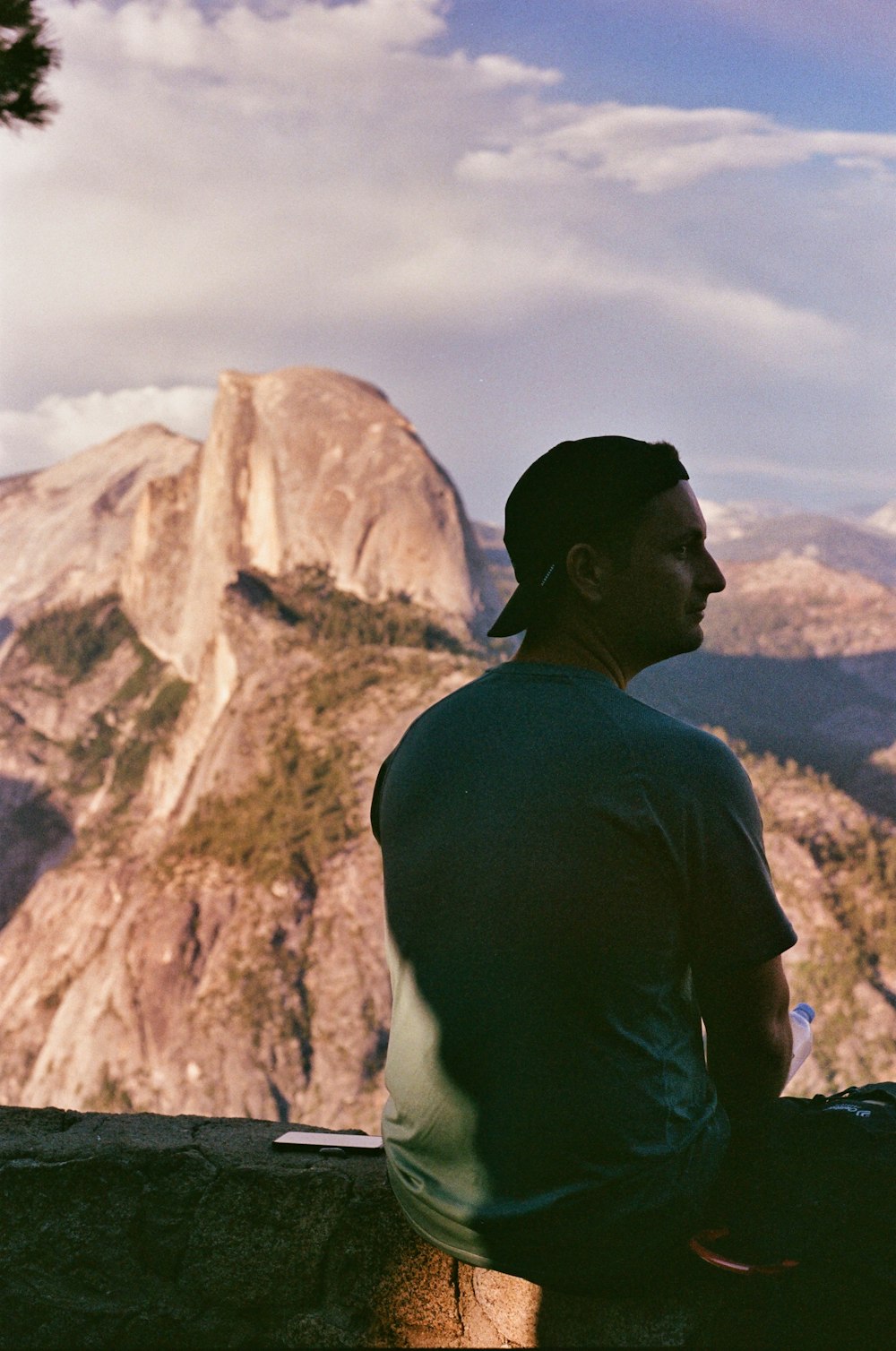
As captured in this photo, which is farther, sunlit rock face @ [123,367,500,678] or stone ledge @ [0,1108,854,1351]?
sunlit rock face @ [123,367,500,678]

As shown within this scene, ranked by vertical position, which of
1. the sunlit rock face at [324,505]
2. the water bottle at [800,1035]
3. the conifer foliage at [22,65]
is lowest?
the sunlit rock face at [324,505]

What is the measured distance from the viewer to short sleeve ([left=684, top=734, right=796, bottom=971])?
2.05 metres

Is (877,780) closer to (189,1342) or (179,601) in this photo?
(179,601)

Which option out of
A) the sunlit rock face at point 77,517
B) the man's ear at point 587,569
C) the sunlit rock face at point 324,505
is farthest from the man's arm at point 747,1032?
the sunlit rock face at point 77,517

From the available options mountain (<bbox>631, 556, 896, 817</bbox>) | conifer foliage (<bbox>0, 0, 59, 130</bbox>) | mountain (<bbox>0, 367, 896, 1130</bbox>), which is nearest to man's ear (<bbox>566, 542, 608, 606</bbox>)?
conifer foliage (<bbox>0, 0, 59, 130</bbox>)

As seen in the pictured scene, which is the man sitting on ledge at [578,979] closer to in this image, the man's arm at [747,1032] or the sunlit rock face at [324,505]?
the man's arm at [747,1032]

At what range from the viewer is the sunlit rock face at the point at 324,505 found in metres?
91.9

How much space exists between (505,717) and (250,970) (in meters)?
68.1

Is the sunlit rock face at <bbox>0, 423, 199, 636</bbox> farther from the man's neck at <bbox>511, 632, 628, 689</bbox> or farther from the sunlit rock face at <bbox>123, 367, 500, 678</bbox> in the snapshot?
the man's neck at <bbox>511, 632, 628, 689</bbox>

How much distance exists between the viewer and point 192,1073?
211 feet

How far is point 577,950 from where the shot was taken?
6.72 feet

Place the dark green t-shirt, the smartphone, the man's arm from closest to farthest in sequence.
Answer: the dark green t-shirt < the man's arm < the smartphone

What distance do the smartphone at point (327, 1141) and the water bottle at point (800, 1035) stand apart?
115 cm

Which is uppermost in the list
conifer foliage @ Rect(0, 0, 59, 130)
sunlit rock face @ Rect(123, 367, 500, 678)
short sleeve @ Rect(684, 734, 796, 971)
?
conifer foliage @ Rect(0, 0, 59, 130)
